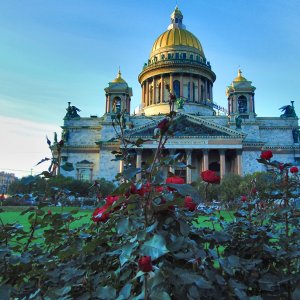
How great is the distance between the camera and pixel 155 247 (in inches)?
64.6

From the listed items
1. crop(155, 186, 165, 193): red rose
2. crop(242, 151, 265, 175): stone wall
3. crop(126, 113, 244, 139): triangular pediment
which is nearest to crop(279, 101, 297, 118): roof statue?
crop(242, 151, 265, 175): stone wall

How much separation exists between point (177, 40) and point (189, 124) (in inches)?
761

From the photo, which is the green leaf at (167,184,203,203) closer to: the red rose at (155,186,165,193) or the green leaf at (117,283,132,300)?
the red rose at (155,186,165,193)

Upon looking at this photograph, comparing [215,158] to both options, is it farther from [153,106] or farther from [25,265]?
[25,265]

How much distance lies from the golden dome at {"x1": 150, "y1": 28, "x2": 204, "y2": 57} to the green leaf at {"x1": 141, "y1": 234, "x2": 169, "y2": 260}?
54051mm

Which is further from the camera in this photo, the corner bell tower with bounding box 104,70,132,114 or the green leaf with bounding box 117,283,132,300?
the corner bell tower with bounding box 104,70,132,114

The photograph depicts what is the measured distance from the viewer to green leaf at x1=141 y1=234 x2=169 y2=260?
1604 mm

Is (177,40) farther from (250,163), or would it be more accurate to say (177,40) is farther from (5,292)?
(5,292)

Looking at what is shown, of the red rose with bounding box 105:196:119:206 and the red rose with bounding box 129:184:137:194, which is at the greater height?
the red rose with bounding box 129:184:137:194

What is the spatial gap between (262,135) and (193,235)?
147ft

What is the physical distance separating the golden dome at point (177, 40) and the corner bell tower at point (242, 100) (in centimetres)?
1203

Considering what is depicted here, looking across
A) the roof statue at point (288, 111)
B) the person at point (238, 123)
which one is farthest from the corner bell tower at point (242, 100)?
the roof statue at point (288, 111)

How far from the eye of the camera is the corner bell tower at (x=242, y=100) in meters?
44.5

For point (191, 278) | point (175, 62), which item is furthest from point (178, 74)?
point (191, 278)
